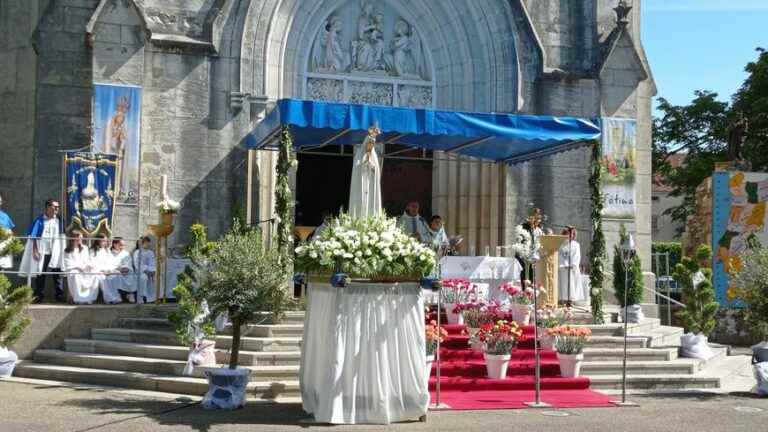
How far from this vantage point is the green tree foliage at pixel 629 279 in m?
17.6

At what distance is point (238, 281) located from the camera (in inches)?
469

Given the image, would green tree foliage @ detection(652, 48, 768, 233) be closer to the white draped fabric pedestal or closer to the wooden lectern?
the wooden lectern

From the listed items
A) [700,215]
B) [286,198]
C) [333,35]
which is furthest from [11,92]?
[700,215]

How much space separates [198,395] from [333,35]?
29.3ft

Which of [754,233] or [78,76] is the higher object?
[78,76]

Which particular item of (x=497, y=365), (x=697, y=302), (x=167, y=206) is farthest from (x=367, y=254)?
(x=697, y=302)

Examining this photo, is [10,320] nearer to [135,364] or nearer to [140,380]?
[135,364]

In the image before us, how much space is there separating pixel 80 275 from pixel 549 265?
7.63 metres

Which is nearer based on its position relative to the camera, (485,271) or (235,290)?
(235,290)

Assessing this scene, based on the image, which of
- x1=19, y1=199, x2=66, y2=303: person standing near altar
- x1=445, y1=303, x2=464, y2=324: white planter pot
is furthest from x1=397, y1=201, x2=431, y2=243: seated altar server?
x1=19, y1=199, x2=66, y2=303: person standing near altar

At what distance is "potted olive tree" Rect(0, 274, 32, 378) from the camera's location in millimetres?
14016

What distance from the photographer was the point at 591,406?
496 inches

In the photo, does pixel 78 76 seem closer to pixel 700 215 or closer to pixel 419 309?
pixel 419 309

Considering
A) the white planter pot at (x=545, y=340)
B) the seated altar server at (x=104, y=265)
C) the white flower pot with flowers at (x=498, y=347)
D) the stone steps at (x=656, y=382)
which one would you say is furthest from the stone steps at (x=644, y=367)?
the seated altar server at (x=104, y=265)
